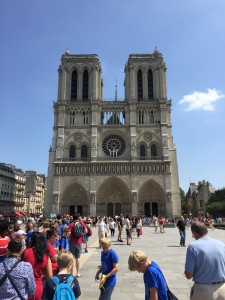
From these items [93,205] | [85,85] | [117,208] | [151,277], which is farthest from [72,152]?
[151,277]

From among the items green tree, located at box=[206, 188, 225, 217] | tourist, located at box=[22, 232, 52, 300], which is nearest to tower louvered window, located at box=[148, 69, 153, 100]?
green tree, located at box=[206, 188, 225, 217]

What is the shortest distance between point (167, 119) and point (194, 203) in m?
28.9

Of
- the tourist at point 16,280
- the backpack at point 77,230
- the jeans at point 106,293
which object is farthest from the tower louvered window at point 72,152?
the tourist at point 16,280

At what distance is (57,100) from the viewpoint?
146 ft

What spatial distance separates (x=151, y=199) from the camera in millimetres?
41312

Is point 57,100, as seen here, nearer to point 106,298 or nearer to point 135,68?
point 135,68

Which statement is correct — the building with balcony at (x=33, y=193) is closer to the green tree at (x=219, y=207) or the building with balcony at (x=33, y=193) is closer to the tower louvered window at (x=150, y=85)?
the tower louvered window at (x=150, y=85)

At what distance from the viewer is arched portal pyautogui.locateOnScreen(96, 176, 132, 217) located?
40.9 metres

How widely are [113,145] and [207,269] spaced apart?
4053 cm

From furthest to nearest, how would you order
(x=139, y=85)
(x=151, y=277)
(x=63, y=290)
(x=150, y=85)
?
(x=139, y=85)
(x=150, y=85)
(x=151, y=277)
(x=63, y=290)

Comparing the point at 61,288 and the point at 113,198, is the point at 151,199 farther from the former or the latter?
Answer: the point at 61,288

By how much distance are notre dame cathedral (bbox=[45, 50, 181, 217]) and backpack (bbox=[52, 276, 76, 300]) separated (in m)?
36.5

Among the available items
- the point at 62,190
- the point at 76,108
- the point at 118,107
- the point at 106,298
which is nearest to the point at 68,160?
the point at 62,190

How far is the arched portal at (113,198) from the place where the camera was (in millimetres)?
40875
